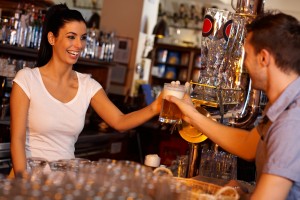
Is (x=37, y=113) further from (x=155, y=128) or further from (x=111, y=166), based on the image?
(x=155, y=128)

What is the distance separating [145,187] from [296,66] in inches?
26.3

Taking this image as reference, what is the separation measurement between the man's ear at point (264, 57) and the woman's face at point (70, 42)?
52.6 inches

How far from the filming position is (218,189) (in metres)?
2.10

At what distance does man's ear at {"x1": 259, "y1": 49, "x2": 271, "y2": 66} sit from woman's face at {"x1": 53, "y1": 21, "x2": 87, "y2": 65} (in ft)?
4.38

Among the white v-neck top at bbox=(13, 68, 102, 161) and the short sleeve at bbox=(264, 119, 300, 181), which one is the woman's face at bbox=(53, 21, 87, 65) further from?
the short sleeve at bbox=(264, 119, 300, 181)

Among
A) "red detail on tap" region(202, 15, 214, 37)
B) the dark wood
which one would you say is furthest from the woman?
the dark wood

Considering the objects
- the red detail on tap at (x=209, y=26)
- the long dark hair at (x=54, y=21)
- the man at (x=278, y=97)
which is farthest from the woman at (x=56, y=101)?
the man at (x=278, y=97)

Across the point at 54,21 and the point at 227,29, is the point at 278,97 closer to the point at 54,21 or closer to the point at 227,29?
the point at 227,29

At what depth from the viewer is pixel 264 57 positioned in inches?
74.4

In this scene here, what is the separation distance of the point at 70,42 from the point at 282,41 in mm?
1432

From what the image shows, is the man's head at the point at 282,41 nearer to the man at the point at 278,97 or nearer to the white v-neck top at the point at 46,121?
the man at the point at 278,97

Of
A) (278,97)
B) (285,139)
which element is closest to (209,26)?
(278,97)

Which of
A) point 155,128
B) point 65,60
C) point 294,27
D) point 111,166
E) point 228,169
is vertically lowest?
point 155,128

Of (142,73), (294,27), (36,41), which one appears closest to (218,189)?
(294,27)
